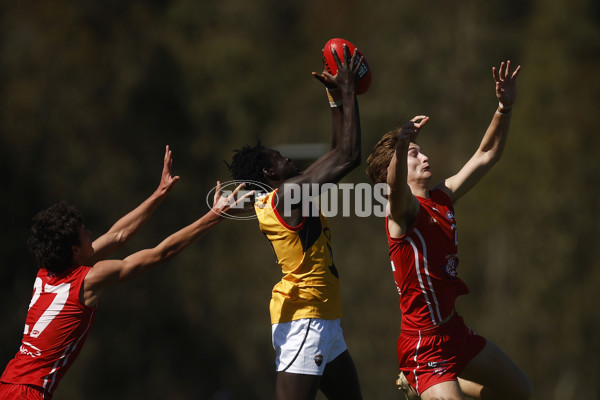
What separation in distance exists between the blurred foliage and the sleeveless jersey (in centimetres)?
1304

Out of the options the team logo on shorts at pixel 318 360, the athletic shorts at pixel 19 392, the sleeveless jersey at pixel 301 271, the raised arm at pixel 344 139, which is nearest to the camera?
the athletic shorts at pixel 19 392

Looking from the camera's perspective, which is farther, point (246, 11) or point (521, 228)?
point (246, 11)

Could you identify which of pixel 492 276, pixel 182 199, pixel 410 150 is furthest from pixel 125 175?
pixel 410 150

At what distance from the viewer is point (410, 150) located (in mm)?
5352

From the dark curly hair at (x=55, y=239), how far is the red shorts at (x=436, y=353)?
2.24m

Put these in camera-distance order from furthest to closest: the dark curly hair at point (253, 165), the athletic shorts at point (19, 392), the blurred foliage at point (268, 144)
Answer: the blurred foliage at point (268, 144)
the dark curly hair at point (253, 165)
the athletic shorts at point (19, 392)

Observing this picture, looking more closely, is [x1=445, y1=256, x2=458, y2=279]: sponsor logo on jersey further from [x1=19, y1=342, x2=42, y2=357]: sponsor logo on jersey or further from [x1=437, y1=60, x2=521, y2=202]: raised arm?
[x1=19, y1=342, x2=42, y2=357]: sponsor logo on jersey

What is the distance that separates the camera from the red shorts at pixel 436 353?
5.14 meters

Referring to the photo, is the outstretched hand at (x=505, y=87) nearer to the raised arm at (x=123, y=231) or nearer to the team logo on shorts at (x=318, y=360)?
the team logo on shorts at (x=318, y=360)

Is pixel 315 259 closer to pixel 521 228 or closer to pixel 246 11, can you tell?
pixel 521 228

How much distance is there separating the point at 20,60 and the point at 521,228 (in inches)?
533

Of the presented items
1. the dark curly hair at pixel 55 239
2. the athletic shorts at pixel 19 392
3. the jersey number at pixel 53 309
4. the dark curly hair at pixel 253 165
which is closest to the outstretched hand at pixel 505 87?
the dark curly hair at pixel 253 165

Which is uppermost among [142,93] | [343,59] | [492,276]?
[142,93]

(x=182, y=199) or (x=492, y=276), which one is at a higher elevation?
(x=182, y=199)
